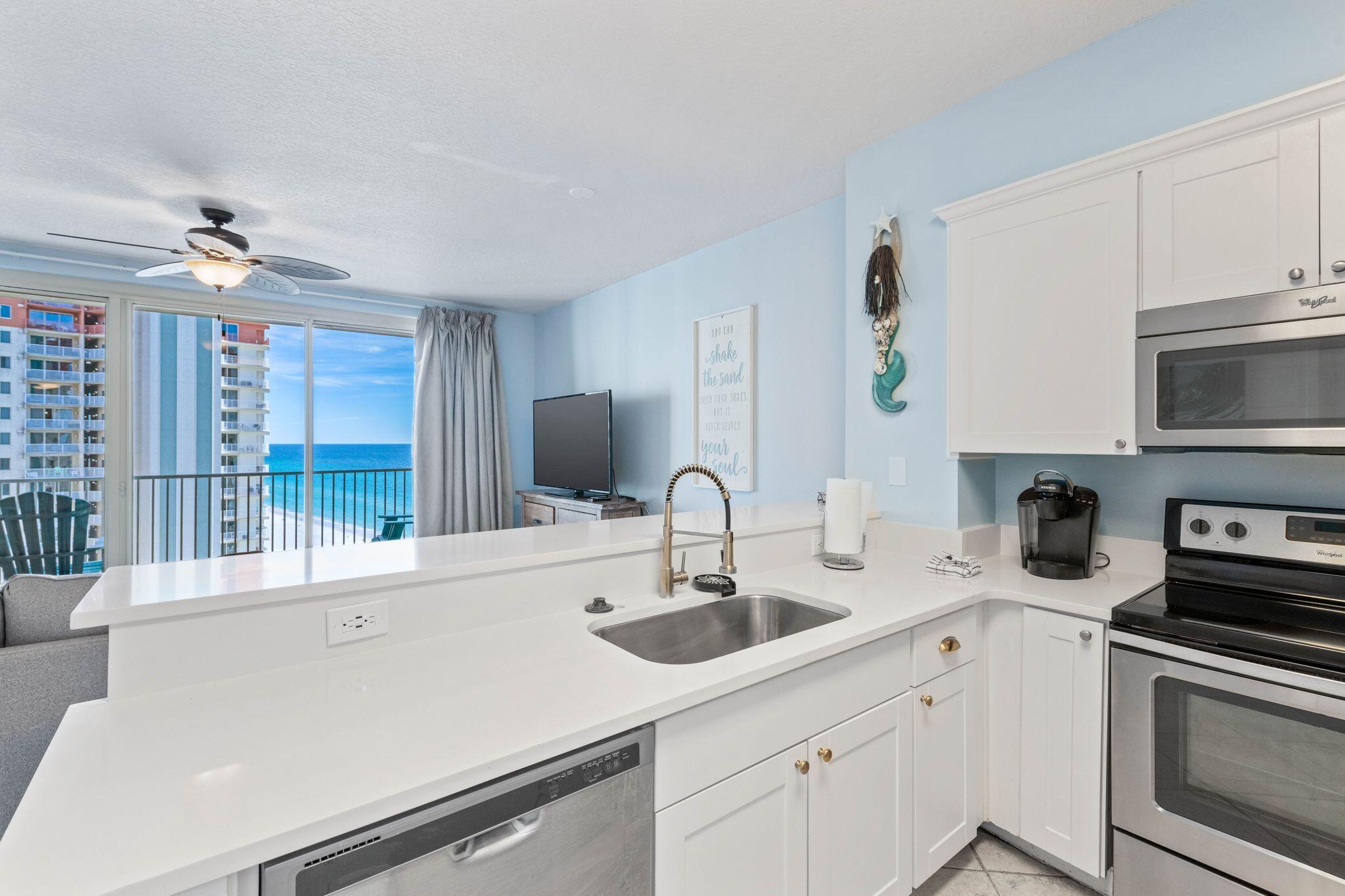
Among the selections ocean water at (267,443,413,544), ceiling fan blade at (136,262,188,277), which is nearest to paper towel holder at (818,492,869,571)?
ceiling fan blade at (136,262,188,277)

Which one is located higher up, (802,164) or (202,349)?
(802,164)

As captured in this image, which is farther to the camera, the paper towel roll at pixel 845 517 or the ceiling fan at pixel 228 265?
the ceiling fan at pixel 228 265

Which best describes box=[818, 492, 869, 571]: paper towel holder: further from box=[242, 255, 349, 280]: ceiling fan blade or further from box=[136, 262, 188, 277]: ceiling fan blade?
box=[136, 262, 188, 277]: ceiling fan blade

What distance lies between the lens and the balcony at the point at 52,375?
13.1 ft

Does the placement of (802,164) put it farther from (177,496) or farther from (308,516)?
(177,496)

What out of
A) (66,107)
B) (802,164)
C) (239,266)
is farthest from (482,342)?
(802,164)

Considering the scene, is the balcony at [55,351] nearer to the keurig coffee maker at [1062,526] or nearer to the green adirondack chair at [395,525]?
the green adirondack chair at [395,525]

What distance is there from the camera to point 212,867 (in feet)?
2.14

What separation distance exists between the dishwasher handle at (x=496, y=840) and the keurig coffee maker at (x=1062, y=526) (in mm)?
1703

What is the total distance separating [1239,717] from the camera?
1314mm

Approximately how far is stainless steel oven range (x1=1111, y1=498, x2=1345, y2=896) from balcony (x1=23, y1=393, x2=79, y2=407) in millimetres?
5798

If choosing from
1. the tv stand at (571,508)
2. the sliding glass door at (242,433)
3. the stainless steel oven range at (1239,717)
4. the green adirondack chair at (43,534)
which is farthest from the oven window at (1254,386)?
the green adirondack chair at (43,534)

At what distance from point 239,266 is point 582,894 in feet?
10.8

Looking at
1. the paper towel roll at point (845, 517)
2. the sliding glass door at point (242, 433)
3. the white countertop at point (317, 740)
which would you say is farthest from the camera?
the sliding glass door at point (242, 433)
